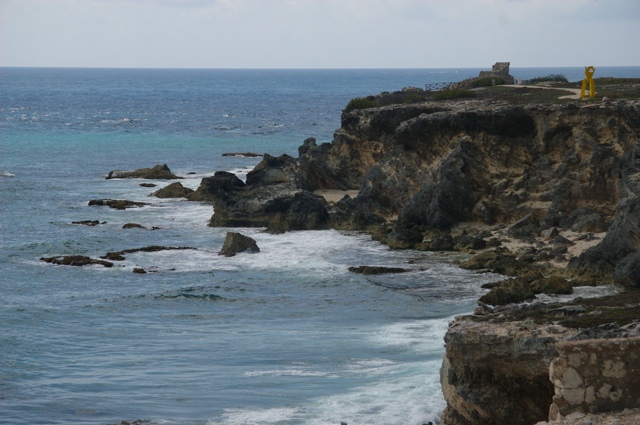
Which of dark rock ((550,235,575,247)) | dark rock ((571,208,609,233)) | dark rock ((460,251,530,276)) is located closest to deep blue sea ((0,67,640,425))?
dark rock ((460,251,530,276))

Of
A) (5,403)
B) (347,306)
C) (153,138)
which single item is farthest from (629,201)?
(153,138)

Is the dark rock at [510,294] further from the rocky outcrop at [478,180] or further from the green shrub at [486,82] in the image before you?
the green shrub at [486,82]

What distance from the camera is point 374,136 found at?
5316 centimetres

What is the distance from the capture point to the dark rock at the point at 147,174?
217 feet

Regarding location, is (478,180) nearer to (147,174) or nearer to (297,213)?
(297,213)

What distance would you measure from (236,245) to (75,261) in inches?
243

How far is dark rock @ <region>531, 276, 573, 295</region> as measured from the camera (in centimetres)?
3003

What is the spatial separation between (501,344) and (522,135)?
29562 millimetres

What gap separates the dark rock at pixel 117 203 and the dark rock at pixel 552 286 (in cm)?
2828

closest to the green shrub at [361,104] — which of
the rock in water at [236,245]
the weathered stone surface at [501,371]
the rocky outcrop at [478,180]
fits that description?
the rocky outcrop at [478,180]

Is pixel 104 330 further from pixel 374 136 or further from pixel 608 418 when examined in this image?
pixel 374 136

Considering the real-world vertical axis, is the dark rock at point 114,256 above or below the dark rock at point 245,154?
below

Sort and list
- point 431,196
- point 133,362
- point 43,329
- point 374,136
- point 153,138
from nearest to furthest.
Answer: point 133,362 → point 43,329 → point 431,196 → point 374,136 → point 153,138

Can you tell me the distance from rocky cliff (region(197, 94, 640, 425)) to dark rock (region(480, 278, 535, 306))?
0.63 m
